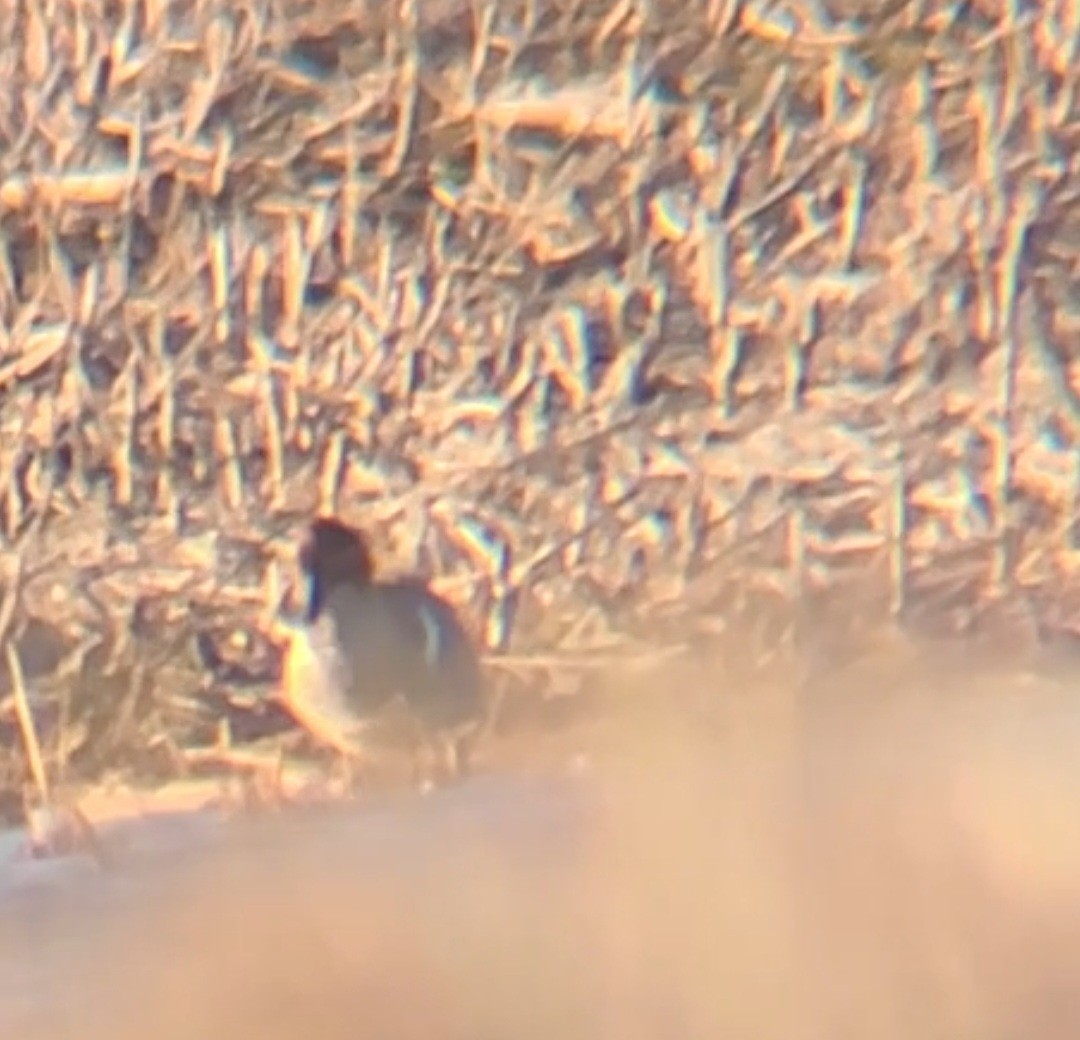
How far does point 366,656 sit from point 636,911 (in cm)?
238

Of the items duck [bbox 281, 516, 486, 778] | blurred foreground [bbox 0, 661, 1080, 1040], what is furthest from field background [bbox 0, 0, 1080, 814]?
blurred foreground [bbox 0, 661, 1080, 1040]

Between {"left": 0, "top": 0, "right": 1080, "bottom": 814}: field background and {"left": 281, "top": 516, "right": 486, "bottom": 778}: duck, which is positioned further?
{"left": 0, "top": 0, "right": 1080, "bottom": 814}: field background

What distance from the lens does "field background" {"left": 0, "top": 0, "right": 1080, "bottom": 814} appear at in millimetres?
8320

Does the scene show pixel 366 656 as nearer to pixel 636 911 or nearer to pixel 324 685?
pixel 324 685

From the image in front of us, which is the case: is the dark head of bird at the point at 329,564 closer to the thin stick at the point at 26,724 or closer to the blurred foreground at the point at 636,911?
the thin stick at the point at 26,724

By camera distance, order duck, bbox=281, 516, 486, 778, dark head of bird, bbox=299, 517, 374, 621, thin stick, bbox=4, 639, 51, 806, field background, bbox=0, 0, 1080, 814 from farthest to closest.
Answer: field background, bbox=0, 0, 1080, 814 < dark head of bird, bbox=299, 517, 374, 621 < thin stick, bbox=4, 639, 51, 806 < duck, bbox=281, 516, 486, 778

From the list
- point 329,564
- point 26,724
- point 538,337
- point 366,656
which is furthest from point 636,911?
point 538,337

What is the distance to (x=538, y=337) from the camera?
28.2 ft

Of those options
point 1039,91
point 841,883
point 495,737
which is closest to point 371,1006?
point 841,883

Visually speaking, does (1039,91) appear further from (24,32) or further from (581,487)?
(24,32)

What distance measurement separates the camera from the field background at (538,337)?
328 inches

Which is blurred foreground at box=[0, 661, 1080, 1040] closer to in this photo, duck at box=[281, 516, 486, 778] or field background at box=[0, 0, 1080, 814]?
duck at box=[281, 516, 486, 778]

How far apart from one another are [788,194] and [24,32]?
2028 mm

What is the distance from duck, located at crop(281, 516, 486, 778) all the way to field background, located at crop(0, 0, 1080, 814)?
23.3 inches
